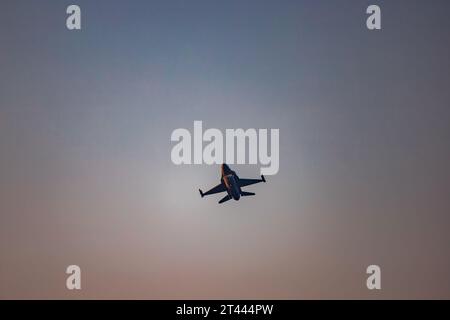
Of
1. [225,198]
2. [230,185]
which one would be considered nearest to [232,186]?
[230,185]

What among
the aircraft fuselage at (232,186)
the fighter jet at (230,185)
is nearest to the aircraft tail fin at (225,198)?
the fighter jet at (230,185)

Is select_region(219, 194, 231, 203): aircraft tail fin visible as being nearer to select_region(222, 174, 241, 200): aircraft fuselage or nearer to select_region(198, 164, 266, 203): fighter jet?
select_region(198, 164, 266, 203): fighter jet

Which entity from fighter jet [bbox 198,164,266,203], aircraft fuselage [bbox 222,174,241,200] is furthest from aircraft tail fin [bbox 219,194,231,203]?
aircraft fuselage [bbox 222,174,241,200]

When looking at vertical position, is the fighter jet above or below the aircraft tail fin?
above

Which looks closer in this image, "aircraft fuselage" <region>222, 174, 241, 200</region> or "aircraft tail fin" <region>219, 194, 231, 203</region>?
"aircraft tail fin" <region>219, 194, 231, 203</region>

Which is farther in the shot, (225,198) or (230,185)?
(230,185)

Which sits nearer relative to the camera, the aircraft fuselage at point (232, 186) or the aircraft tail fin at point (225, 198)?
the aircraft tail fin at point (225, 198)

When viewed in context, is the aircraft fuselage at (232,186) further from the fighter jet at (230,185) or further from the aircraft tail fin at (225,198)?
the aircraft tail fin at (225,198)

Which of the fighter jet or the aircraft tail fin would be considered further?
the fighter jet

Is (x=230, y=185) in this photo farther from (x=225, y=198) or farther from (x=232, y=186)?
(x=225, y=198)
